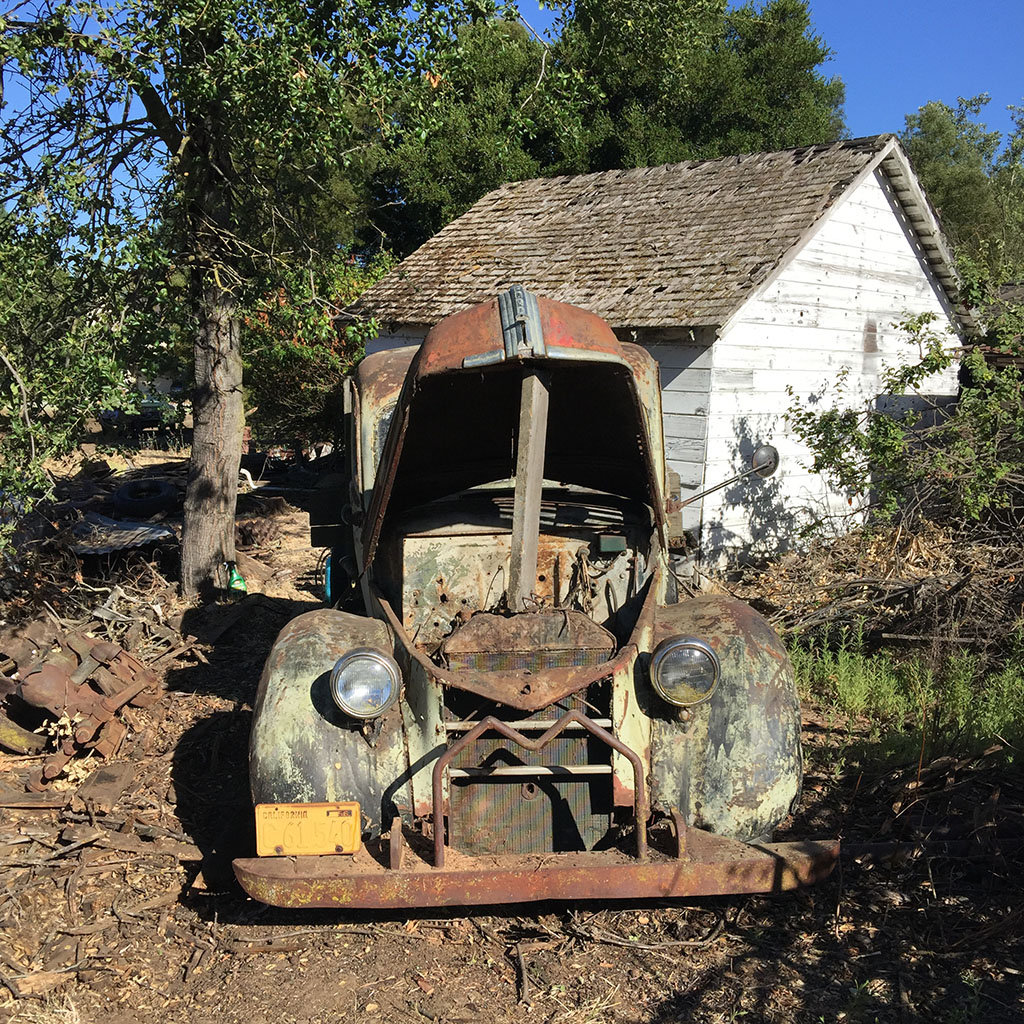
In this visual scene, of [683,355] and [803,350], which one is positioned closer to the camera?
[683,355]

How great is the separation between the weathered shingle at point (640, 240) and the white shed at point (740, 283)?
0.10ft

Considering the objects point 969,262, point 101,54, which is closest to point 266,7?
point 101,54

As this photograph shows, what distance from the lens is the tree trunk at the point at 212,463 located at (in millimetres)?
9031

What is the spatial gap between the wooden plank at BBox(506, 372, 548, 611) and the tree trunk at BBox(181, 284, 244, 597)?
570 cm

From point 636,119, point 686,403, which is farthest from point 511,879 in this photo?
point 636,119

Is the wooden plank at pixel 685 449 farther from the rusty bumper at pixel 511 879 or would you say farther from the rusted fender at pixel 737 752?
the rusty bumper at pixel 511 879

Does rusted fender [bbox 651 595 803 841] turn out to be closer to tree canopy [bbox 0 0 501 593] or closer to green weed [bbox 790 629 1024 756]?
green weed [bbox 790 629 1024 756]

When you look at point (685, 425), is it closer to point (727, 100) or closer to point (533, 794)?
point (533, 794)

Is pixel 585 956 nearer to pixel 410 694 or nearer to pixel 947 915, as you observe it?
pixel 410 694

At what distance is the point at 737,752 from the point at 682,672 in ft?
1.47

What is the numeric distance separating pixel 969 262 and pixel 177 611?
1022cm

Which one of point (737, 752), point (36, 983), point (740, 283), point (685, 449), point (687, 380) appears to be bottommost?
point (36, 983)

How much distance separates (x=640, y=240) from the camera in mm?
12648

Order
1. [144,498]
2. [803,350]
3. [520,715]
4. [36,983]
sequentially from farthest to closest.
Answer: [144,498], [803,350], [520,715], [36,983]
